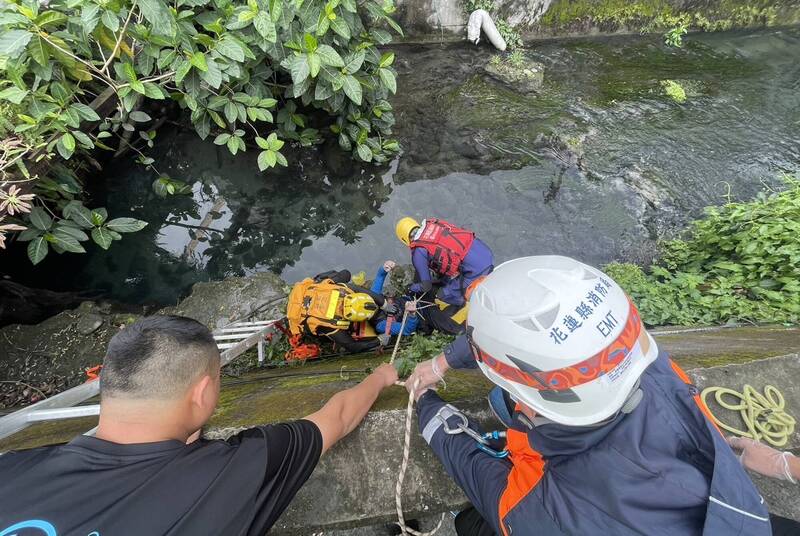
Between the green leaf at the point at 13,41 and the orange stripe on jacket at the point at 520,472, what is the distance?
436 cm

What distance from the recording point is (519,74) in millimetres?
8828

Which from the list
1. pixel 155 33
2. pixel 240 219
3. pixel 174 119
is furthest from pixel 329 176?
pixel 155 33

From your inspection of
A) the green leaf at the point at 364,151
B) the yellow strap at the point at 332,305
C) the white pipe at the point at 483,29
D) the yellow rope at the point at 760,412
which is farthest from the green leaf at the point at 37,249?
the white pipe at the point at 483,29

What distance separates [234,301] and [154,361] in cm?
422

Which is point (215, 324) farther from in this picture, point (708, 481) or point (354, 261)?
point (708, 481)

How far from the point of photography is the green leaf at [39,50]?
10.2 feet

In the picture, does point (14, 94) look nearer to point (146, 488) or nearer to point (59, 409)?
point (59, 409)

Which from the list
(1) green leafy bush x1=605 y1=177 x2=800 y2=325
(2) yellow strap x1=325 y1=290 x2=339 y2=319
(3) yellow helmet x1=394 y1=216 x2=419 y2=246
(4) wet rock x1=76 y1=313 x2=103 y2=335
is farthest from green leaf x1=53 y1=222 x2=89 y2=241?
(1) green leafy bush x1=605 y1=177 x2=800 y2=325

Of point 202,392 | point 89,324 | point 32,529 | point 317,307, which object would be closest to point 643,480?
point 202,392

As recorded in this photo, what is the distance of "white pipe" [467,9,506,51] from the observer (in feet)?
30.9

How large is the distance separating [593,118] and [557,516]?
8.65m

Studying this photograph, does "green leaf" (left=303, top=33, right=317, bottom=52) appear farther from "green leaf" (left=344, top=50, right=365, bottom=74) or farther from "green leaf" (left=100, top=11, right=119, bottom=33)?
"green leaf" (left=100, top=11, right=119, bottom=33)

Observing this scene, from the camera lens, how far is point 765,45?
10.6 metres

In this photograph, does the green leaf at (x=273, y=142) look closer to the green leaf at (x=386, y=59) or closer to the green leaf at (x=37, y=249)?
the green leaf at (x=386, y=59)
